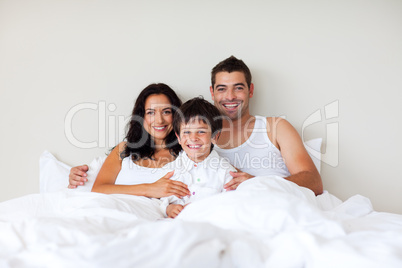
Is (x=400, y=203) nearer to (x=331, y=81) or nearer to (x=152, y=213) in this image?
(x=331, y=81)

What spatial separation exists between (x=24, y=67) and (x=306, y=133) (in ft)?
6.93

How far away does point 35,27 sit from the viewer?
2.44 m

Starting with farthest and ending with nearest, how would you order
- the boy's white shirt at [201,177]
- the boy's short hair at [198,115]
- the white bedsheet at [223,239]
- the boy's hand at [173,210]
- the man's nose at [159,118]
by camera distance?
1. the man's nose at [159,118]
2. the boy's short hair at [198,115]
3. the boy's white shirt at [201,177]
4. the boy's hand at [173,210]
5. the white bedsheet at [223,239]

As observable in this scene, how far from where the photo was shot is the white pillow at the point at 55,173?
2055 millimetres

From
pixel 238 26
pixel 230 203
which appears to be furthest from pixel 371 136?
pixel 230 203

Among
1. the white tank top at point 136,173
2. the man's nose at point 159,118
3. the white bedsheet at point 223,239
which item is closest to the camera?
the white bedsheet at point 223,239

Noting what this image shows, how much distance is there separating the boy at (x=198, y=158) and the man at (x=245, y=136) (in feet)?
0.95

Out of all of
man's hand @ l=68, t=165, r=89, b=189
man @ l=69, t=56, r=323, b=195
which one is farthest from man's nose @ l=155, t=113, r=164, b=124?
man's hand @ l=68, t=165, r=89, b=189

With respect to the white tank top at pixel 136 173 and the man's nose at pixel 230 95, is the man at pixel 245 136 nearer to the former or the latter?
the man's nose at pixel 230 95

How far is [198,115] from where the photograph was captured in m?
1.76

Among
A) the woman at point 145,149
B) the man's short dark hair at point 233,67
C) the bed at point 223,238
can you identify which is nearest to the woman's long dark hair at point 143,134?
the woman at point 145,149

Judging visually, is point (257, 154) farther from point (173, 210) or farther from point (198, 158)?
point (173, 210)

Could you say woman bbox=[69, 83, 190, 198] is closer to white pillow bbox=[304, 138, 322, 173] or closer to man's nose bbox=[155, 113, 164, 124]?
man's nose bbox=[155, 113, 164, 124]

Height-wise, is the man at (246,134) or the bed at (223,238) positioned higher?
the man at (246,134)
